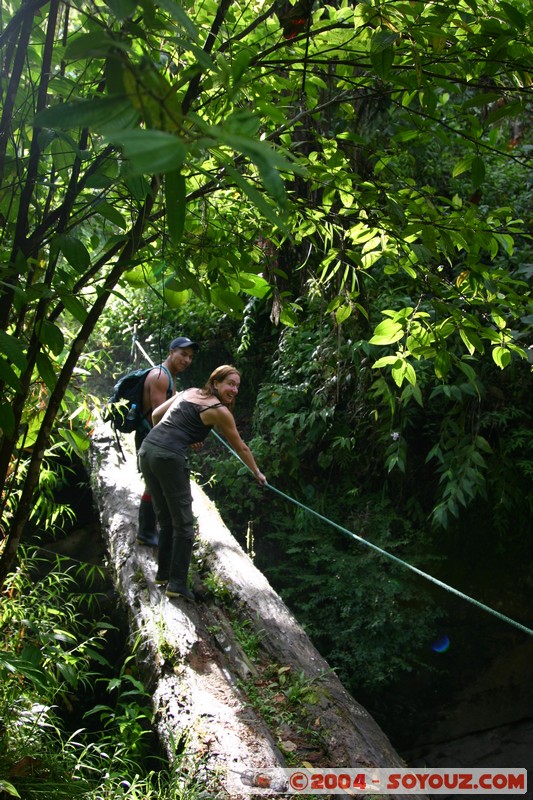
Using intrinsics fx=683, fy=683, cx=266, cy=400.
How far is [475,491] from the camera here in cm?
540

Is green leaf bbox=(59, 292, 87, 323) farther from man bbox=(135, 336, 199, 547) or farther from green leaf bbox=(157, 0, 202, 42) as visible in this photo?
man bbox=(135, 336, 199, 547)

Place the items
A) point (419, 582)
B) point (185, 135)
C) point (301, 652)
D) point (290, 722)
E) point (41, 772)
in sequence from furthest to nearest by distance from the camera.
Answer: point (419, 582) → point (301, 652) → point (290, 722) → point (41, 772) → point (185, 135)

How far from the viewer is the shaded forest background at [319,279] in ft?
5.06

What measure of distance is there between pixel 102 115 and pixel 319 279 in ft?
9.38

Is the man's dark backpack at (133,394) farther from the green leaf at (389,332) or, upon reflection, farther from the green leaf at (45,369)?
the green leaf at (45,369)

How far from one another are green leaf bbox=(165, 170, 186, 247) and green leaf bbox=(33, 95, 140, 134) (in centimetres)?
9

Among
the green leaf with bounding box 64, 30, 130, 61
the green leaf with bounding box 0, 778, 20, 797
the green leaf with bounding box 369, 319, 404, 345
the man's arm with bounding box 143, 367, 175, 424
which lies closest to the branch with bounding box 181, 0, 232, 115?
the green leaf with bounding box 64, 30, 130, 61

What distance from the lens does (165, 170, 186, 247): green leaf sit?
0.85 metres

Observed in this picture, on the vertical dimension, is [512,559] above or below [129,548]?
below

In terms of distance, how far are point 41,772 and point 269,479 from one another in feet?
14.8

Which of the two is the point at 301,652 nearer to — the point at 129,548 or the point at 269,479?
the point at 129,548

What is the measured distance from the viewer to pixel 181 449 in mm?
4316

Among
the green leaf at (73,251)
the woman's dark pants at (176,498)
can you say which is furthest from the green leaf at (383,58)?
the woman's dark pants at (176,498)

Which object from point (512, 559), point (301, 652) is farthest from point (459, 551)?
point (301, 652)
